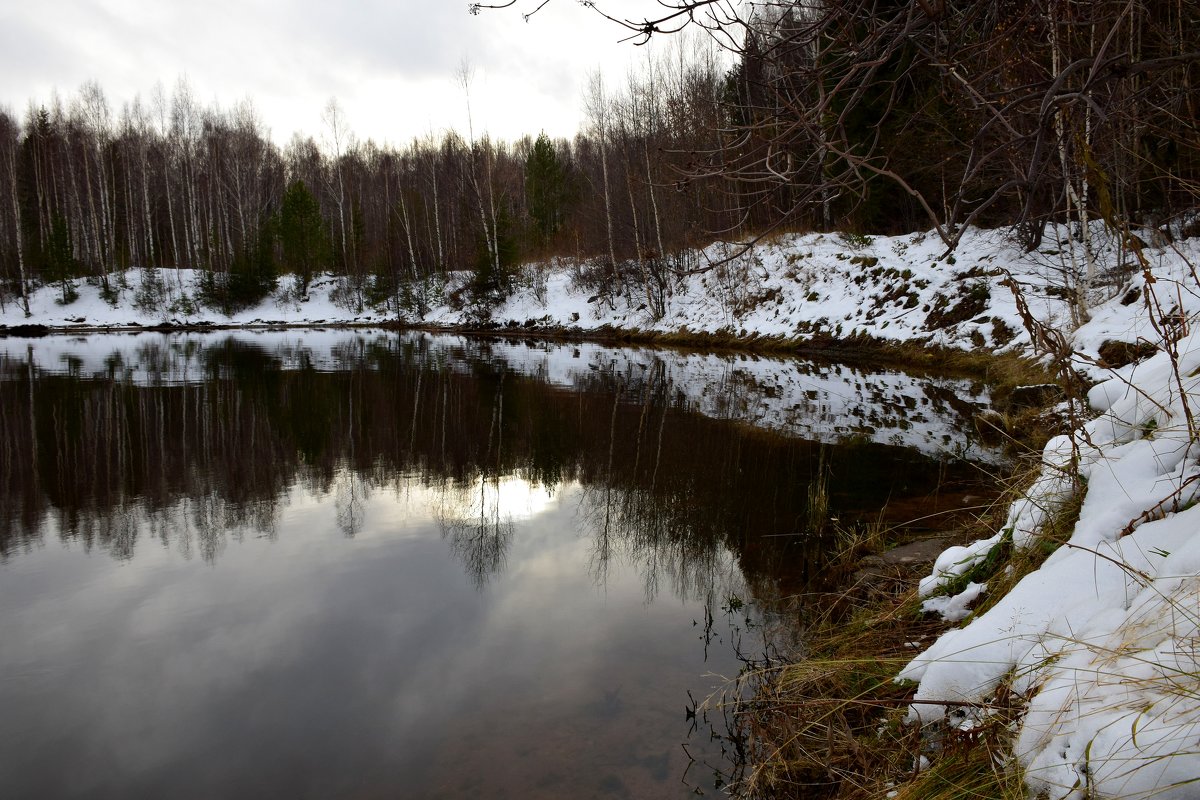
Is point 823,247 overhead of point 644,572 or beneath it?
overhead

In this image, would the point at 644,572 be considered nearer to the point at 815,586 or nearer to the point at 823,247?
the point at 815,586

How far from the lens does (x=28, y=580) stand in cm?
604

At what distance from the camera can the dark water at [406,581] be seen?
3765 mm

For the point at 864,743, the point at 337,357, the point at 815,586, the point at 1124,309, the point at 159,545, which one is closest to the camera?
the point at 864,743

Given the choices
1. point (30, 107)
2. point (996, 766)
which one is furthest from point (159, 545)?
point (30, 107)

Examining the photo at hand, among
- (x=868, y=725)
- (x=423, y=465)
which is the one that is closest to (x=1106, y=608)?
(x=868, y=725)

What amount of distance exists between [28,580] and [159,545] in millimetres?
1013

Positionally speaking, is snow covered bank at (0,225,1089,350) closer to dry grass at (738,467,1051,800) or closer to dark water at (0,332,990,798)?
dry grass at (738,467,1051,800)

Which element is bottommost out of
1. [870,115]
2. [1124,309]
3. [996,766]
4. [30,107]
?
[996,766]

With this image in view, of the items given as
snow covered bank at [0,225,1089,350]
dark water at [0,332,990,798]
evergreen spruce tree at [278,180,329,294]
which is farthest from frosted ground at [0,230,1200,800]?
evergreen spruce tree at [278,180,329,294]

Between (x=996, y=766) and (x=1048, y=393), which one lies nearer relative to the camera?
(x=996, y=766)

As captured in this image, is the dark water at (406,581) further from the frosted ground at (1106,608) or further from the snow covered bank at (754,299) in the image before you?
the snow covered bank at (754,299)

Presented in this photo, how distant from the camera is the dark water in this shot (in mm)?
3765

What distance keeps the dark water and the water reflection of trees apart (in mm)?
58
